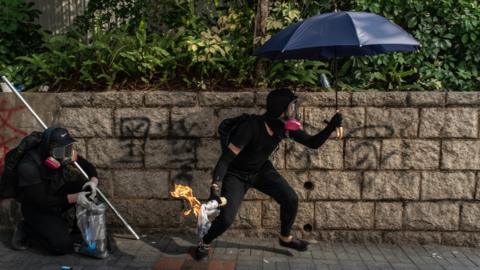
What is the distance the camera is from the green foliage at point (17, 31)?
700 cm

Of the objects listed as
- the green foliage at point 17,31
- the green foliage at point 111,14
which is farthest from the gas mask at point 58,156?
the green foliage at point 111,14

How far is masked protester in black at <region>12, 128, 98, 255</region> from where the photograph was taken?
4.79 metres

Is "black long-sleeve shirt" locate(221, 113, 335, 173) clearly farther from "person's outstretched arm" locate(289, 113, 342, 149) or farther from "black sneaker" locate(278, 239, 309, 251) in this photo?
"black sneaker" locate(278, 239, 309, 251)

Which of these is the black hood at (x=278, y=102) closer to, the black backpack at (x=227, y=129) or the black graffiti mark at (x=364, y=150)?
the black backpack at (x=227, y=129)

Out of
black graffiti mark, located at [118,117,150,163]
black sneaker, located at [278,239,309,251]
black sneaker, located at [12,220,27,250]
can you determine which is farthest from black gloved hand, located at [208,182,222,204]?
black sneaker, located at [12,220,27,250]

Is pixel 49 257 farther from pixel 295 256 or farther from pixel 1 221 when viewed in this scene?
pixel 295 256

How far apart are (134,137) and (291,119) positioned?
6.53 ft

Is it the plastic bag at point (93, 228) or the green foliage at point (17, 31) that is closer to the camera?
the plastic bag at point (93, 228)

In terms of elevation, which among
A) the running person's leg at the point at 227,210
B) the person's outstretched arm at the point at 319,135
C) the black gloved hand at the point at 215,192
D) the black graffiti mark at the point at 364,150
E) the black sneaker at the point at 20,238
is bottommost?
the black sneaker at the point at 20,238

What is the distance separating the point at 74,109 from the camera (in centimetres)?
562

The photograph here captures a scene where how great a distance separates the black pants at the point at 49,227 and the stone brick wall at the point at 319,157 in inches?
27.6

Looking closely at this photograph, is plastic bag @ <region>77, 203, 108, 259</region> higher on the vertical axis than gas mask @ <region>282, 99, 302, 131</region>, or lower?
lower

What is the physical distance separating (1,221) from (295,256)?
354 cm

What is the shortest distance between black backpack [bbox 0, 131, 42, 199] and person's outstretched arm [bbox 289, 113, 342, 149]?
8.68 feet
